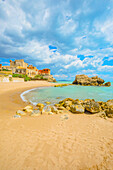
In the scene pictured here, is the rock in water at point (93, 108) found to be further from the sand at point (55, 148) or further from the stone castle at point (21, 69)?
the stone castle at point (21, 69)

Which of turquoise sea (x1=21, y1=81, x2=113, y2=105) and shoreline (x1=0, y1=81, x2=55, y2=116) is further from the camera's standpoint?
turquoise sea (x1=21, y1=81, x2=113, y2=105)

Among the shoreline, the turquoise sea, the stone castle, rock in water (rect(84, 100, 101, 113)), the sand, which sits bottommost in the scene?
the turquoise sea

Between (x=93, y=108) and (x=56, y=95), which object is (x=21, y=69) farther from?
(x=93, y=108)

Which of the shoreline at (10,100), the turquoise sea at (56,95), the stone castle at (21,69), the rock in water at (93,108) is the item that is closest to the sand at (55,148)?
the rock in water at (93,108)

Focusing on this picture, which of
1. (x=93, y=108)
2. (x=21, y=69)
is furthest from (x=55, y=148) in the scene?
(x=21, y=69)

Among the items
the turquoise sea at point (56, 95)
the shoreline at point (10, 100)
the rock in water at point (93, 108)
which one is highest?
the rock in water at point (93, 108)

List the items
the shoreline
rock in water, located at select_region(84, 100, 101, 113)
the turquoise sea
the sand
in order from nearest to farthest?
the sand → rock in water, located at select_region(84, 100, 101, 113) → the shoreline → the turquoise sea

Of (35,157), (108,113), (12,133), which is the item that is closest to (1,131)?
(12,133)

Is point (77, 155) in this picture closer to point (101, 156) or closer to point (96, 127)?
point (101, 156)

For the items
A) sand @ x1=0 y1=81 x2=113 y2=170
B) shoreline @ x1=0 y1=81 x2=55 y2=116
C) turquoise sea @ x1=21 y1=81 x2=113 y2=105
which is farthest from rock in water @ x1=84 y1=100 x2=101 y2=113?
shoreline @ x1=0 y1=81 x2=55 y2=116

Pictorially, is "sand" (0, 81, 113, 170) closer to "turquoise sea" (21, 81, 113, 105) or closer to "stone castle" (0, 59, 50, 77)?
"turquoise sea" (21, 81, 113, 105)

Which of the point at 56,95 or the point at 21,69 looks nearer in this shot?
the point at 56,95

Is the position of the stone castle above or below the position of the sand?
above

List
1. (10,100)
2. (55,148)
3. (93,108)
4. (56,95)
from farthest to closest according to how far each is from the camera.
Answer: (56,95), (10,100), (93,108), (55,148)
